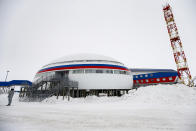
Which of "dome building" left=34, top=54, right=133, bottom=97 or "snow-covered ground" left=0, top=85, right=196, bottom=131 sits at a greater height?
"dome building" left=34, top=54, right=133, bottom=97

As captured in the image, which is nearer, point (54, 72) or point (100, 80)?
point (100, 80)

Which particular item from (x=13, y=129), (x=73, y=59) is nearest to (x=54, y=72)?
(x=73, y=59)

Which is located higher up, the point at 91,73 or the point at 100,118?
the point at 91,73

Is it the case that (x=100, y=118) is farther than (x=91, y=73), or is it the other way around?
(x=91, y=73)

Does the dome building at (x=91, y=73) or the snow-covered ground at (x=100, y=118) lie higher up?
the dome building at (x=91, y=73)

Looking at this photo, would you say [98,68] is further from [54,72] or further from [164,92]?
[164,92]

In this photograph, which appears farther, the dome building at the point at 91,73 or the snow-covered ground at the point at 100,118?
the dome building at the point at 91,73

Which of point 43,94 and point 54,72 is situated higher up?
point 54,72

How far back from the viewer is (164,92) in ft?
47.9

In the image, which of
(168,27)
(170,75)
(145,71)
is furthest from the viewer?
(145,71)

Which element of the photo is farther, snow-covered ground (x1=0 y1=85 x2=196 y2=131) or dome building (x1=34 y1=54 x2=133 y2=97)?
dome building (x1=34 y1=54 x2=133 y2=97)

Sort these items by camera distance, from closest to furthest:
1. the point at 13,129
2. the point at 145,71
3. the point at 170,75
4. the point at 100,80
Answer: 1. the point at 13,129
2. the point at 100,80
3. the point at 170,75
4. the point at 145,71

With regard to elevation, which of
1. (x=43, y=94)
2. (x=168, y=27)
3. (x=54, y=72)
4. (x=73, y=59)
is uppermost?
(x=168, y=27)

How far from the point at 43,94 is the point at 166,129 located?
645 inches
